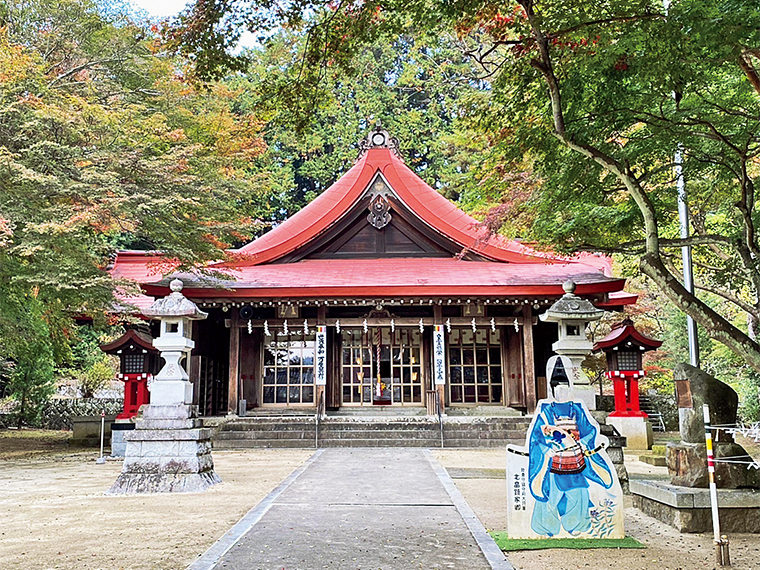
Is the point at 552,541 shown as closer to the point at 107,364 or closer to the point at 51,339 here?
the point at 51,339

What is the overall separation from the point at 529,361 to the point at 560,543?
367 inches

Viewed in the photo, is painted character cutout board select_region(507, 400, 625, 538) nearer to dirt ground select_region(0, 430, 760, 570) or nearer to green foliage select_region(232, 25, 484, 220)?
dirt ground select_region(0, 430, 760, 570)

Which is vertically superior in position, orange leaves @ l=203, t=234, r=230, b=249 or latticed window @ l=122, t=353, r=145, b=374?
orange leaves @ l=203, t=234, r=230, b=249

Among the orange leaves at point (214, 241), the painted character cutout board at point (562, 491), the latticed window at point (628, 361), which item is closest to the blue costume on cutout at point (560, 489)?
the painted character cutout board at point (562, 491)

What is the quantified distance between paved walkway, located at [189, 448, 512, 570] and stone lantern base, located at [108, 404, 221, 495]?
111 cm

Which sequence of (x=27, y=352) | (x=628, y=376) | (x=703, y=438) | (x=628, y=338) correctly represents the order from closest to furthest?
(x=703, y=438)
(x=628, y=338)
(x=628, y=376)
(x=27, y=352)

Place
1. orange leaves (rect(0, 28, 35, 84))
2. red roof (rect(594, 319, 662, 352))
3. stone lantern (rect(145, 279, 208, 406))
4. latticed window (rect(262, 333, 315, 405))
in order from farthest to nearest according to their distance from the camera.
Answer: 1. latticed window (rect(262, 333, 315, 405))
2. red roof (rect(594, 319, 662, 352))
3. orange leaves (rect(0, 28, 35, 84))
4. stone lantern (rect(145, 279, 208, 406))

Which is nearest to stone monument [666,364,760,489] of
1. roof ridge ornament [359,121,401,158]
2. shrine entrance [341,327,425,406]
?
shrine entrance [341,327,425,406]

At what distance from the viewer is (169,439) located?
773cm

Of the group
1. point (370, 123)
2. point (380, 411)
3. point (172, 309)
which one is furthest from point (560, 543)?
point (370, 123)

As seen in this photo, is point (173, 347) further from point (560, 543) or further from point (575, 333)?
point (560, 543)

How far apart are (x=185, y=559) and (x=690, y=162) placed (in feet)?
22.9

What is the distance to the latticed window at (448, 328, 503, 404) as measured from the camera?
15.3m

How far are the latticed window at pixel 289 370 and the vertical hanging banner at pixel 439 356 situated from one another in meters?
3.14
